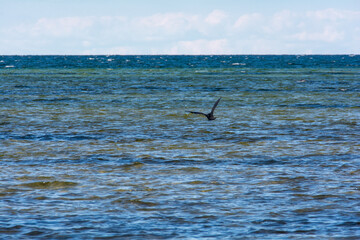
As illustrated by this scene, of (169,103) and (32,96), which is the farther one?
(32,96)

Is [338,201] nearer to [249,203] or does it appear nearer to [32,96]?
[249,203]

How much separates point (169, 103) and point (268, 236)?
27.6m

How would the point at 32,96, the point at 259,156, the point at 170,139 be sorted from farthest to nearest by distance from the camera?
the point at 32,96
the point at 170,139
the point at 259,156

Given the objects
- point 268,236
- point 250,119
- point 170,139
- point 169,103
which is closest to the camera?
point 268,236

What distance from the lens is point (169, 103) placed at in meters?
37.1

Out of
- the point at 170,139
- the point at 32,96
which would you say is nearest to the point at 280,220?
the point at 170,139

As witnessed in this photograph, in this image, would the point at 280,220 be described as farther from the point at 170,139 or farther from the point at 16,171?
the point at 170,139

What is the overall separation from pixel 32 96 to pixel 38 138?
73.3ft

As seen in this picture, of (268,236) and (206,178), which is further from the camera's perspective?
(206,178)

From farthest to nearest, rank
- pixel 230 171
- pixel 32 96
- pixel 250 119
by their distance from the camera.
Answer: pixel 32 96 < pixel 250 119 < pixel 230 171

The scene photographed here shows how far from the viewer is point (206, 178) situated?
46.5ft

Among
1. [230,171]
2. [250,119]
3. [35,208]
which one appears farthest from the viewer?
[250,119]

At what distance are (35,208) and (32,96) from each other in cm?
3227

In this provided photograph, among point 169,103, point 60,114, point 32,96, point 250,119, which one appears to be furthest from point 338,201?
point 32,96
